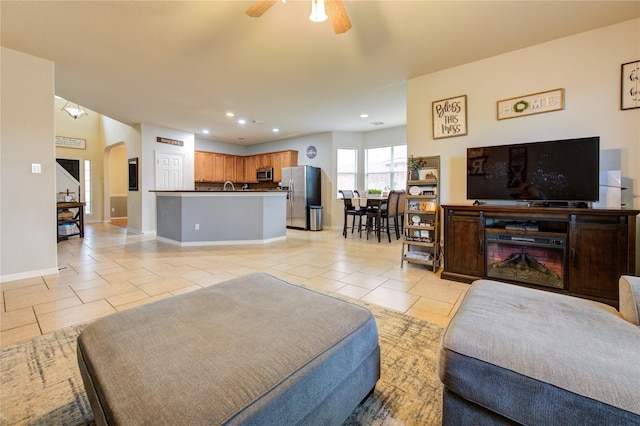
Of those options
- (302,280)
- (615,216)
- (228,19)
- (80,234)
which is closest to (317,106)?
(228,19)

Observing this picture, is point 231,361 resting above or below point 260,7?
below

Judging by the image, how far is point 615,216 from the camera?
2273 mm

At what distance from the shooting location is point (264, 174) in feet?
27.8

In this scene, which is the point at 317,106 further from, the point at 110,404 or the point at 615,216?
the point at 110,404

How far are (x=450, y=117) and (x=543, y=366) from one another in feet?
10.7

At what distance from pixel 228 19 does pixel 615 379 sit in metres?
3.33

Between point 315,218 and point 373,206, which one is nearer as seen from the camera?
point 373,206

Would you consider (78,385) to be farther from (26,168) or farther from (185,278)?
(26,168)

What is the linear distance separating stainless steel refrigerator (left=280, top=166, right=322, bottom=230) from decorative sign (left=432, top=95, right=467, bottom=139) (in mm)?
4015

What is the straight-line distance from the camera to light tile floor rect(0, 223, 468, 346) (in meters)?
2.27

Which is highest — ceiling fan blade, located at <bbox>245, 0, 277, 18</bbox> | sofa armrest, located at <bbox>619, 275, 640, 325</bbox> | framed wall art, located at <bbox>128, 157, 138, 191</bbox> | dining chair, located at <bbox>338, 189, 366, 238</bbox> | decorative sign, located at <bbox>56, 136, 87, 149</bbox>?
decorative sign, located at <bbox>56, 136, 87, 149</bbox>

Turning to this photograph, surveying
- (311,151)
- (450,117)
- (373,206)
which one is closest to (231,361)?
(450,117)

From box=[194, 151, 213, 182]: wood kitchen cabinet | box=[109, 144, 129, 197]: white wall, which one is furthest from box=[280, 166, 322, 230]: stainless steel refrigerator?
box=[109, 144, 129, 197]: white wall

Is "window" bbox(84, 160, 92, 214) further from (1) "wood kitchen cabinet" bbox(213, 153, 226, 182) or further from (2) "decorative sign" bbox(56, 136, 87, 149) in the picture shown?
(1) "wood kitchen cabinet" bbox(213, 153, 226, 182)
